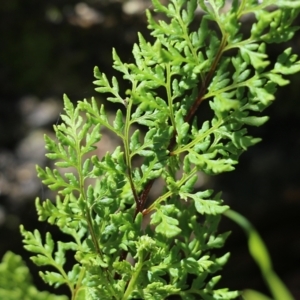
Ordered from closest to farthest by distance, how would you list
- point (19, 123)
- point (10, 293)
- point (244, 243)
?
point (10, 293)
point (19, 123)
point (244, 243)

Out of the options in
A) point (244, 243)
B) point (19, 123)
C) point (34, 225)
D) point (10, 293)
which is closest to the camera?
point (10, 293)

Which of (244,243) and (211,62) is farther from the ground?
(244,243)

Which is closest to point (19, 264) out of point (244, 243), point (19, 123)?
point (19, 123)

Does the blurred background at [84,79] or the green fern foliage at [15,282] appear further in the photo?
the blurred background at [84,79]

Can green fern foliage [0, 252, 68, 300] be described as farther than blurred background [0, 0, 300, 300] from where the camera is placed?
No

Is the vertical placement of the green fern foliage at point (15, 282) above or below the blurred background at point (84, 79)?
below

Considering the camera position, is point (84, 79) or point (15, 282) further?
point (84, 79)

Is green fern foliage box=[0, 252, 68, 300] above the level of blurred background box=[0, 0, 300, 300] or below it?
below

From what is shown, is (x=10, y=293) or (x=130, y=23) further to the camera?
(x=130, y=23)

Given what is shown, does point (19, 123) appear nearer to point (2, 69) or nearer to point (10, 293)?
point (2, 69)

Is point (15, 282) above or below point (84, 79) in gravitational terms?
below

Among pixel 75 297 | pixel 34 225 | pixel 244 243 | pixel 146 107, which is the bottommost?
pixel 75 297
